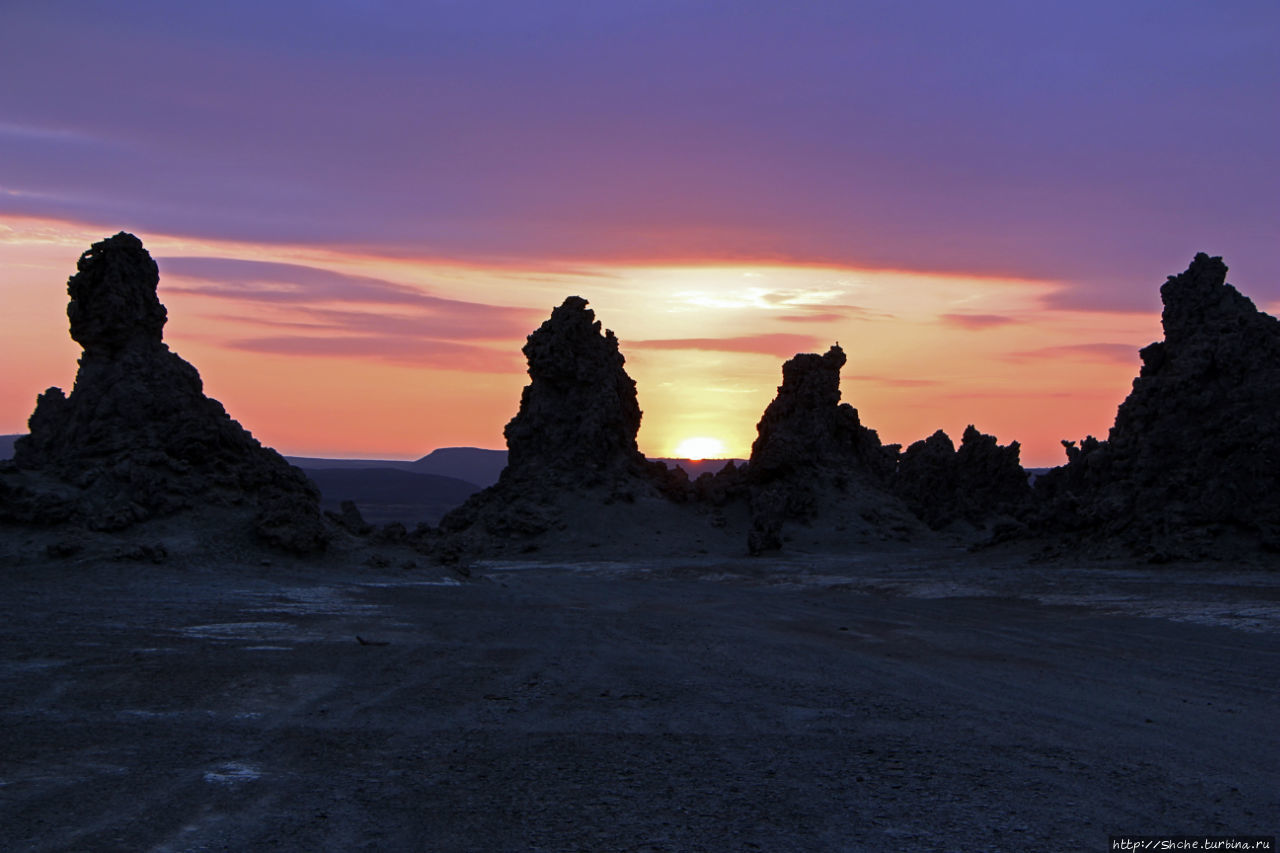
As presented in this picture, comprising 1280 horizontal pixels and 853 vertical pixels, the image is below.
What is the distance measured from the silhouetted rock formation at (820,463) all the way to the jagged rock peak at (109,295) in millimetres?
28617

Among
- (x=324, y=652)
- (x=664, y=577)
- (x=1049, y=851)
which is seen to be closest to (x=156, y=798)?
(x=1049, y=851)

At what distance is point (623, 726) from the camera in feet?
34.6

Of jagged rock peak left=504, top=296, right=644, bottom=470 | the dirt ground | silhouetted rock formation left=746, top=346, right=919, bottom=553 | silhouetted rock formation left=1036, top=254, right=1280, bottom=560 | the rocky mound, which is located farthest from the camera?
jagged rock peak left=504, top=296, right=644, bottom=470

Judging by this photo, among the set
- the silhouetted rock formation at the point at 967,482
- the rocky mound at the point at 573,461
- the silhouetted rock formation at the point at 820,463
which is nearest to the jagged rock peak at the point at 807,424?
the silhouetted rock formation at the point at 820,463

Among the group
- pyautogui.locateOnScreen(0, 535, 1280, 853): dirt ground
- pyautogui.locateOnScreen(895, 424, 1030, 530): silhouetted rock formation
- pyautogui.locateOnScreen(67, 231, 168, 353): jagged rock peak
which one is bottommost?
pyautogui.locateOnScreen(0, 535, 1280, 853): dirt ground

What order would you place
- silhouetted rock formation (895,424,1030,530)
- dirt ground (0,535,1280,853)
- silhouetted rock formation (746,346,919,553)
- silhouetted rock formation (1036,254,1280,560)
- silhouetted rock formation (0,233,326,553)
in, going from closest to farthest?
1. dirt ground (0,535,1280,853)
2. silhouetted rock formation (1036,254,1280,560)
3. silhouetted rock formation (0,233,326,553)
4. silhouetted rock formation (746,346,919,553)
5. silhouetted rock formation (895,424,1030,530)

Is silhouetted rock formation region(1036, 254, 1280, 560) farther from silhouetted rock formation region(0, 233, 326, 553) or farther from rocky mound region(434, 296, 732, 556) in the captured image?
silhouetted rock formation region(0, 233, 326, 553)

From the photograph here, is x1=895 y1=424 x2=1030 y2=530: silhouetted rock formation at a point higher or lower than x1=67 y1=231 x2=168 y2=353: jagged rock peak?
lower

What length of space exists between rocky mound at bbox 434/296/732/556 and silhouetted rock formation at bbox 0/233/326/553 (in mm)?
18107

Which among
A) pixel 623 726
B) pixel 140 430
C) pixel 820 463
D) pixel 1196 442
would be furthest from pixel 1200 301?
pixel 140 430

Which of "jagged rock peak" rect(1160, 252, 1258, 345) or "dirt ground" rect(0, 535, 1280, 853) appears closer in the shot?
"dirt ground" rect(0, 535, 1280, 853)

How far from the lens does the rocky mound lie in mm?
52000

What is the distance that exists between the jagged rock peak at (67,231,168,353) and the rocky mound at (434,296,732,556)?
67.2 ft

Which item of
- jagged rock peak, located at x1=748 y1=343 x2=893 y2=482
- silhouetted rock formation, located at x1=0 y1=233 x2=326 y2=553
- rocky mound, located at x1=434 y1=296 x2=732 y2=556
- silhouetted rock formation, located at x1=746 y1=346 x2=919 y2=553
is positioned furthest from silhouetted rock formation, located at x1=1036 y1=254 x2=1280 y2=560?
silhouetted rock formation, located at x1=0 y1=233 x2=326 y2=553
